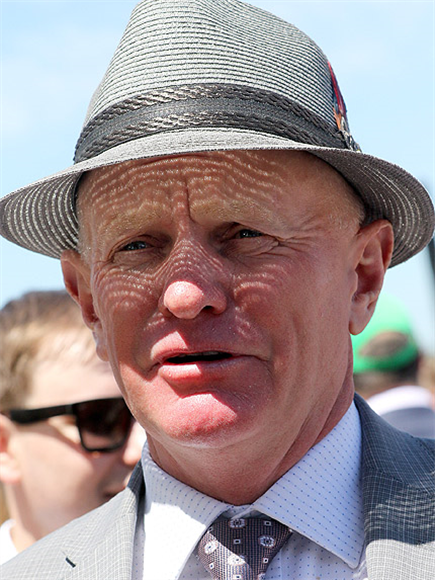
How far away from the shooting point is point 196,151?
192cm

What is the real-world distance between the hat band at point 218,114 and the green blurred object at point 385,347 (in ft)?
7.74

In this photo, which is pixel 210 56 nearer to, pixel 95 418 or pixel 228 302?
pixel 228 302

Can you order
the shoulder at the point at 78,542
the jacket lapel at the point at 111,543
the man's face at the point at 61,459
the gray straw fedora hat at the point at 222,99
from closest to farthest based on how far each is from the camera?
the gray straw fedora hat at the point at 222,99 < the jacket lapel at the point at 111,543 < the shoulder at the point at 78,542 < the man's face at the point at 61,459

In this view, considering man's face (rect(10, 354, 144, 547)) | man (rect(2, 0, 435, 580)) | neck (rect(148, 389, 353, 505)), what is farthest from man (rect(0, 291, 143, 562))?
neck (rect(148, 389, 353, 505))

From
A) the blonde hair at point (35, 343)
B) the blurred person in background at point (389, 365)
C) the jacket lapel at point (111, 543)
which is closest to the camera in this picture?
the jacket lapel at point (111, 543)

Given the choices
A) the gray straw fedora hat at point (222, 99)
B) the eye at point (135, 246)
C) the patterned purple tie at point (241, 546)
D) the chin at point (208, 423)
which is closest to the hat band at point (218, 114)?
the gray straw fedora hat at point (222, 99)

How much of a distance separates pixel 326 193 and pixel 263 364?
1.60ft

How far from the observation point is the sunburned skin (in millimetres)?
1992

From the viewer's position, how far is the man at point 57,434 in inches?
129

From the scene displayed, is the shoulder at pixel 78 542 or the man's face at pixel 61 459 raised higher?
the shoulder at pixel 78 542

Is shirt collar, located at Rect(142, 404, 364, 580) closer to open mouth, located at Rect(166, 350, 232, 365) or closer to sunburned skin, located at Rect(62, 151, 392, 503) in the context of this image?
sunburned skin, located at Rect(62, 151, 392, 503)

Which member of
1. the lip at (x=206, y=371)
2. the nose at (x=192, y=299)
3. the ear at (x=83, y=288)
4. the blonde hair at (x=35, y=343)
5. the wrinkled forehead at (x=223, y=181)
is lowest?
the blonde hair at (x=35, y=343)

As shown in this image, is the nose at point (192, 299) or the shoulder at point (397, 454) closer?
the nose at point (192, 299)

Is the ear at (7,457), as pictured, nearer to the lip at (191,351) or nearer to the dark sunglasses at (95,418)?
the dark sunglasses at (95,418)
